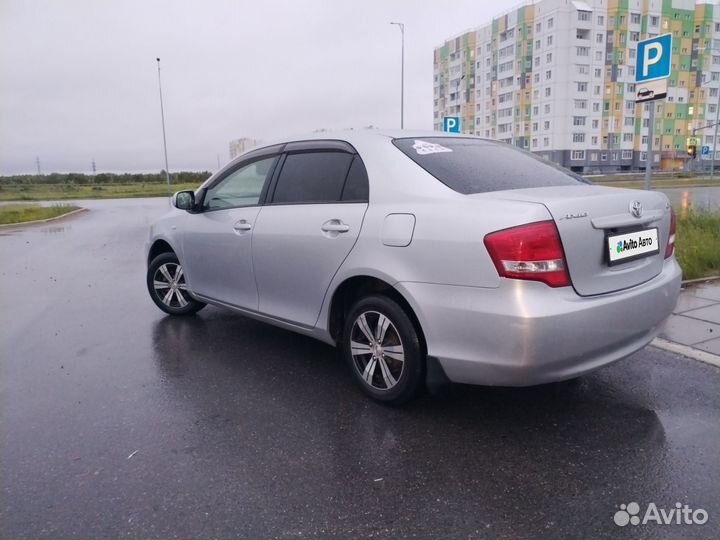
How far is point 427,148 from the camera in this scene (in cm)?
379

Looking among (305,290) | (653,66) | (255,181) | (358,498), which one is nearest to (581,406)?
(358,498)

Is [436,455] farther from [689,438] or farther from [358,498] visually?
[689,438]

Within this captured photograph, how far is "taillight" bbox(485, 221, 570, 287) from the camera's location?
9.40 ft

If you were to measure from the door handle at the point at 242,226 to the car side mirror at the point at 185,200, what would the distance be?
2.59 ft

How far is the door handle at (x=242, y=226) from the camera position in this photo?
15.0 ft

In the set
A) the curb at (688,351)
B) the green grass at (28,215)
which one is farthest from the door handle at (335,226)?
the green grass at (28,215)

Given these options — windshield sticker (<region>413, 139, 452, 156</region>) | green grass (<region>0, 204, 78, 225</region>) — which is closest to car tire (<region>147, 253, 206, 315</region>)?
windshield sticker (<region>413, 139, 452, 156</region>)

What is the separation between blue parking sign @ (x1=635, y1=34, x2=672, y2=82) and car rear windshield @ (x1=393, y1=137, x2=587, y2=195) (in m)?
3.33

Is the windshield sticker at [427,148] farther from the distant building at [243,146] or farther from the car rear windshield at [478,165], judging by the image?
the distant building at [243,146]

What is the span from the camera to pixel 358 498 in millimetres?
2686

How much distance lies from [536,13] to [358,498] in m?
80.6

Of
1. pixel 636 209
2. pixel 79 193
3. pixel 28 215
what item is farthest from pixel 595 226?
pixel 79 193

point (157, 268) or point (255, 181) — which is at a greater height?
point (255, 181)
